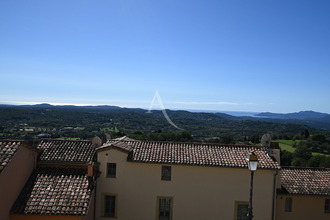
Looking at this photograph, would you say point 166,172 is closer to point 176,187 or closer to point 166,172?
point 166,172

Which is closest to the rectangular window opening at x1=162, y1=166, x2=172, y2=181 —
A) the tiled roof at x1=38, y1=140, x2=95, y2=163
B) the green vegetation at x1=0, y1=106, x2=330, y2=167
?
the tiled roof at x1=38, y1=140, x2=95, y2=163

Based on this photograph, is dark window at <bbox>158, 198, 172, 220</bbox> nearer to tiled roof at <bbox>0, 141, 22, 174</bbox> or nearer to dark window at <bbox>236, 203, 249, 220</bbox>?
dark window at <bbox>236, 203, 249, 220</bbox>

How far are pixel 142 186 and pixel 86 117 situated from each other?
11587cm

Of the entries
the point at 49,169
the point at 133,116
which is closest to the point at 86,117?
the point at 133,116

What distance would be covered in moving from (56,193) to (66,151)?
356cm

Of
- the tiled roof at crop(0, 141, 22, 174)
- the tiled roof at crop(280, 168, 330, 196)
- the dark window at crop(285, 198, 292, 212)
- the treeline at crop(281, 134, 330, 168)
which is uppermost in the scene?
the tiled roof at crop(0, 141, 22, 174)

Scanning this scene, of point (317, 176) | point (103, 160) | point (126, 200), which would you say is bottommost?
point (126, 200)

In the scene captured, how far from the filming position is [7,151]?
1274 centimetres

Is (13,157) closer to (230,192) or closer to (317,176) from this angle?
(230,192)

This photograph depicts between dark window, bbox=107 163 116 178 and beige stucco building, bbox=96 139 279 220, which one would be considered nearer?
beige stucco building, bbox=96 139 279 220

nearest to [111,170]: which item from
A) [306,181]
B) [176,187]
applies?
[176,187]

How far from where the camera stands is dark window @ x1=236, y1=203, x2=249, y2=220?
49.2 ft

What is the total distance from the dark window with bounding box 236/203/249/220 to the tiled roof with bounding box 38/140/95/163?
30.4 ft

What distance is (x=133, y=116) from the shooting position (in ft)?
446
